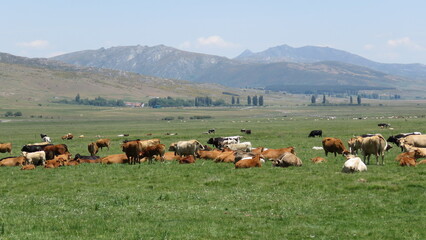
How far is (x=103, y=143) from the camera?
40562mm

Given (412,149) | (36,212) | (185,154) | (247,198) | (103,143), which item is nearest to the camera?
(36,212)

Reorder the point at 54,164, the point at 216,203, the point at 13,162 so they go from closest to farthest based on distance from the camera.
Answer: the point at 216,203, the point at 54,164, the point at 13,162

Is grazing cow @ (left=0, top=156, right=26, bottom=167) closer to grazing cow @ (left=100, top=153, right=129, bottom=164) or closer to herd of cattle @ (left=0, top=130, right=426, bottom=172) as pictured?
herd of cattle @ (left=0, top=130, right=426, bottom=172)

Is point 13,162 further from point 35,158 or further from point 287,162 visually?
point 287,162

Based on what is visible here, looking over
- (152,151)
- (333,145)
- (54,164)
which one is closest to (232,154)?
(152,151)

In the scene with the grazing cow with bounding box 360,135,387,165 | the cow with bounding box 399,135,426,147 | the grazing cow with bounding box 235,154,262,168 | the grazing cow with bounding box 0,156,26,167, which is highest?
the grazing cow with bounding box 360,135,387,165

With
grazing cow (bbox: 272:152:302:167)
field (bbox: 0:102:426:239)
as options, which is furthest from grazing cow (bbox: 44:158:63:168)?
grazing cow (bbox: 272:152:302:167)

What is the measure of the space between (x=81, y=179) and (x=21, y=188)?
2793mm

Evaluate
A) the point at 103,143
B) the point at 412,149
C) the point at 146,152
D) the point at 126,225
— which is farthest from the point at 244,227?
the point at 103,143

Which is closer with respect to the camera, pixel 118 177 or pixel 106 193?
pixel 106 193

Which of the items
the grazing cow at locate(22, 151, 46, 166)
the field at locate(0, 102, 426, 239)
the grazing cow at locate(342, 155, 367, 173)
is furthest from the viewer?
the grazing cow at locate(22, 151, 46, 166)

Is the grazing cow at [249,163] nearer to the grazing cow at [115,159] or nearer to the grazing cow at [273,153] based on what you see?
the grazing cow at [273,153]

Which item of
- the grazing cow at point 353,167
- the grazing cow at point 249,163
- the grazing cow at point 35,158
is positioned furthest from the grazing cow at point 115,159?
the grazing cow at point 353,167

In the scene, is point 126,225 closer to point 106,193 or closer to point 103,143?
point 106,193
